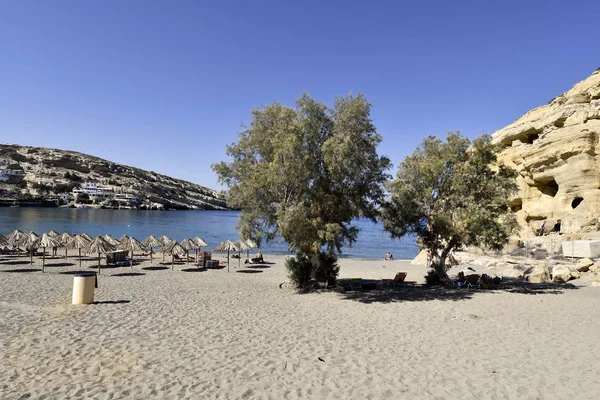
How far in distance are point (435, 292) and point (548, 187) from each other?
3009 cm

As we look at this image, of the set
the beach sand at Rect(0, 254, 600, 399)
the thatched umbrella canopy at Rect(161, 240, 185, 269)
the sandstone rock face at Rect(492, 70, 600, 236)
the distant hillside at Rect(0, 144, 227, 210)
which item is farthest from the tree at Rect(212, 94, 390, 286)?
the distant hillside at Rect(0, 144, 227, 210)

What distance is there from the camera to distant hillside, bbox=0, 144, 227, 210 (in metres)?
122

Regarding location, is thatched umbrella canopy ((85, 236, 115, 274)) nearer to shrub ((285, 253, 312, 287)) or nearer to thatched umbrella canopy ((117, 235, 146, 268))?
thatched umbrella canopy ((117, 235, 146, 268))

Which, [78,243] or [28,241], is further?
[78,243]

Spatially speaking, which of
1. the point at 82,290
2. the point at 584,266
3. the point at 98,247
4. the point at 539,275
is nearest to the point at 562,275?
the point at 539,275

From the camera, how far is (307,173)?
46.4 feet

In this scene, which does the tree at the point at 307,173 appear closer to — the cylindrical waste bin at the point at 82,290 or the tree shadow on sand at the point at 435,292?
the tree shadow on sand at the point at 435,292

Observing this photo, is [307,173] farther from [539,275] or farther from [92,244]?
[539,275]

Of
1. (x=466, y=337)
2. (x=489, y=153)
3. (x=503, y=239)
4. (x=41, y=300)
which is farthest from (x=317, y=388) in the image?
(x=489, y=153)

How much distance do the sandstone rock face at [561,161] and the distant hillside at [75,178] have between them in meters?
132

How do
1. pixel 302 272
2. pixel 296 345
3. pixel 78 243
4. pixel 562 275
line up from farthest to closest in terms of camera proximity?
pixel 78 243 → pixel 562 275 → pixel 302 272 → pixel 296 345

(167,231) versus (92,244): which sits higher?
(167,231)

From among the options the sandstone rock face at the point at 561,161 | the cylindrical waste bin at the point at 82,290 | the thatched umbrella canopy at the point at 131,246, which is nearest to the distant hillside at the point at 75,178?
the thatched umbrella canopy at the point at 131,246

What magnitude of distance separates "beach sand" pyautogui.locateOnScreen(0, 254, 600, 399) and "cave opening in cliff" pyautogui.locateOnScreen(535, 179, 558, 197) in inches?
1031
